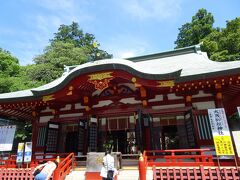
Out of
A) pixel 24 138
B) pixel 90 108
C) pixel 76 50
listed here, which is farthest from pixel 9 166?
pixel 76 50

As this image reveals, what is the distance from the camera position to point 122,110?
10.1 meters

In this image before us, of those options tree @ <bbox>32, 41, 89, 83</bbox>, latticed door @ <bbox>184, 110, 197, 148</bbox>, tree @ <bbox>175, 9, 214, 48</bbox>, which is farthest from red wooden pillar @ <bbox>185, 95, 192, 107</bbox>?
tree @ <bbox>175, 9, 214, 48</bbox>

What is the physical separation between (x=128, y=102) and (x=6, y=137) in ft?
21.1

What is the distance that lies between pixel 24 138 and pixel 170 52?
15.4 meters

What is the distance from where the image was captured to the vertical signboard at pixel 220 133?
266 inches

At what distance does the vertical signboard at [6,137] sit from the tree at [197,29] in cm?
2884

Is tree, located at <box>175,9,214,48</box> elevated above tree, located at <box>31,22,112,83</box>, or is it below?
above

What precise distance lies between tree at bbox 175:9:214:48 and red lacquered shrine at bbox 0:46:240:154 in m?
24.7

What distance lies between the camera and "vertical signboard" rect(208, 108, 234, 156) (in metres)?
6.75

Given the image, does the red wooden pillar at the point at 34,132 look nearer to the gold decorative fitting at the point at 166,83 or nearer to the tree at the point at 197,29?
the gold decorative fitting at the point at 166,83

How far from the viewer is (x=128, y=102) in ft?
33.6

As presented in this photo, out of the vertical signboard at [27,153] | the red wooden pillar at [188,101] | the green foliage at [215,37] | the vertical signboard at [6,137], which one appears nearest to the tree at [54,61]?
the vertical signboard at [6,137]

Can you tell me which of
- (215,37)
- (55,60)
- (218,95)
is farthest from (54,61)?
(218,95)

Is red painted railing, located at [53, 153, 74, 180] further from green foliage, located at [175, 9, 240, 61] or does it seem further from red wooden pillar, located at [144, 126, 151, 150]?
green foliage, located at [175, 9, 240, 61]
